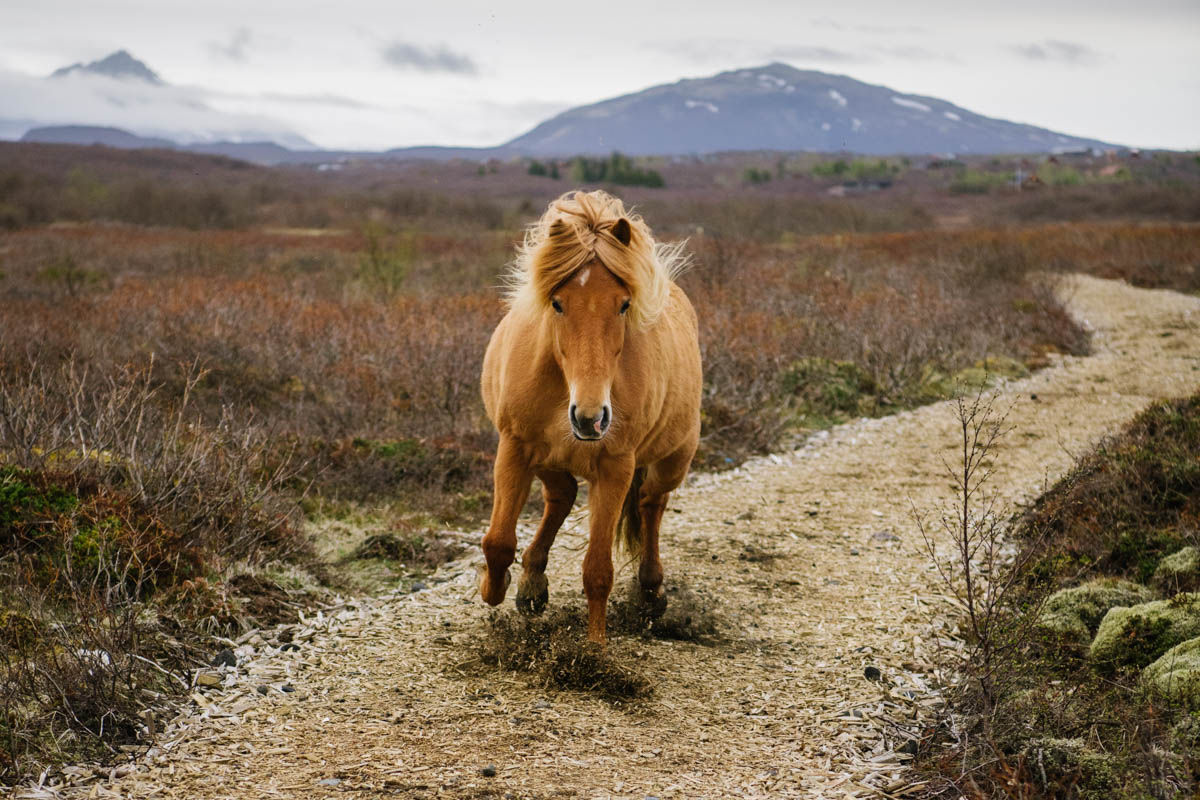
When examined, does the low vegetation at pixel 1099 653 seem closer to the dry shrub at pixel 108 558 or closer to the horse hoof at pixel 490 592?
the horse hoof at pixel 490 592

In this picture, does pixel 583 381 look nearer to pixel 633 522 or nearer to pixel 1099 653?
pixel 633 522

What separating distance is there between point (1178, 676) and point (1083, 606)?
1152 millimetres

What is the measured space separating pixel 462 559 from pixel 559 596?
1.06 metres

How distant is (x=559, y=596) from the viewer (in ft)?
18.9

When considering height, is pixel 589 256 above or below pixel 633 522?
above

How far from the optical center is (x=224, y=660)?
4.62 metres

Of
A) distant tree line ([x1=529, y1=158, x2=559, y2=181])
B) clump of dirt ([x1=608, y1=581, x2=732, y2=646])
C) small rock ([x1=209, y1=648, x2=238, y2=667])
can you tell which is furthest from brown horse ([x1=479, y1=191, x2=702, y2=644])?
distant tree line ([x1=529, y1=158, x2=559, y2=181])

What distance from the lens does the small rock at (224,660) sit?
4598 millimetres

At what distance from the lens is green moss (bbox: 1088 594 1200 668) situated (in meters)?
4.28

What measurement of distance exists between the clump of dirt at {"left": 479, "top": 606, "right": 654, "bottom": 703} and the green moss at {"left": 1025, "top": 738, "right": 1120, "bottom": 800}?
177 centimetres

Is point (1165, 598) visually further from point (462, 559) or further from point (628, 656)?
point (462, 559)

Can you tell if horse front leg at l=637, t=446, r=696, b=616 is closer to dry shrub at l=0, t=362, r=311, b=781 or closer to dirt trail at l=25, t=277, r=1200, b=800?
dirt trail at l=25, t=277, r=1200, b=800

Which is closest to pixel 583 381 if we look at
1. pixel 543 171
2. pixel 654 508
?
pixel 654 508

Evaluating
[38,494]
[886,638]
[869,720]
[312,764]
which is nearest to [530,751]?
[312,764]
